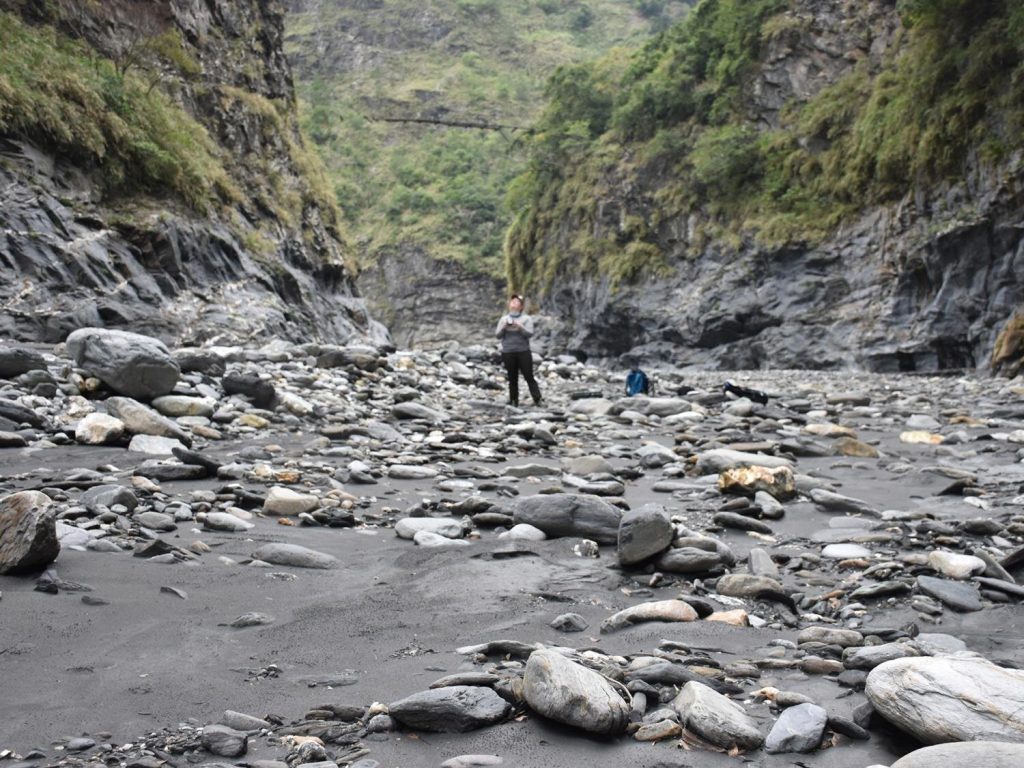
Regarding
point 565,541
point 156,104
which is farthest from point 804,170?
point 565,541

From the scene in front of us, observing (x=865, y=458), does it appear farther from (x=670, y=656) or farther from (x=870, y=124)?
(x=870, y=124)

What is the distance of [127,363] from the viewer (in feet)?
20.4

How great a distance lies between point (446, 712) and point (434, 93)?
225 feet

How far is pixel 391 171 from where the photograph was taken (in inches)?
2359

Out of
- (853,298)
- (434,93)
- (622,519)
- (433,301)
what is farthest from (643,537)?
(434,93)

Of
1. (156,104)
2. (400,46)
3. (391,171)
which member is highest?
(400,46)

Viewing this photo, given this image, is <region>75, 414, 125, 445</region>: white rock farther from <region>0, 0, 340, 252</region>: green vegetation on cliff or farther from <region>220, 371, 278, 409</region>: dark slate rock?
<region>0, 0, 340, 252</region>: green vegetation on cliff

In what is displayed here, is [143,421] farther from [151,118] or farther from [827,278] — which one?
[827,278]

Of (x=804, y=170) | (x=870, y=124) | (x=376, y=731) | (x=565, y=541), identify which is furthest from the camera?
(x=804, y=170)

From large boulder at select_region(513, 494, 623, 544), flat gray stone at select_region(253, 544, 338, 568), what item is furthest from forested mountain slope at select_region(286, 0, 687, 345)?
flat gray stone at select_region(253, 544, 338, 568)

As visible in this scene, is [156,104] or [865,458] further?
[156,104]

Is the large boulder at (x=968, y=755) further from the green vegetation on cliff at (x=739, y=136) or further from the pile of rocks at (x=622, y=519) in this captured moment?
the green vegetation on cliff at (x=739, y=136)

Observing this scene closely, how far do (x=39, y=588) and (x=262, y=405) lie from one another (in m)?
4.85

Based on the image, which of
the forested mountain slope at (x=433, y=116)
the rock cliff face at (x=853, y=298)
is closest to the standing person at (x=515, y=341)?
the rock cliff face at (x=853, y=298)
